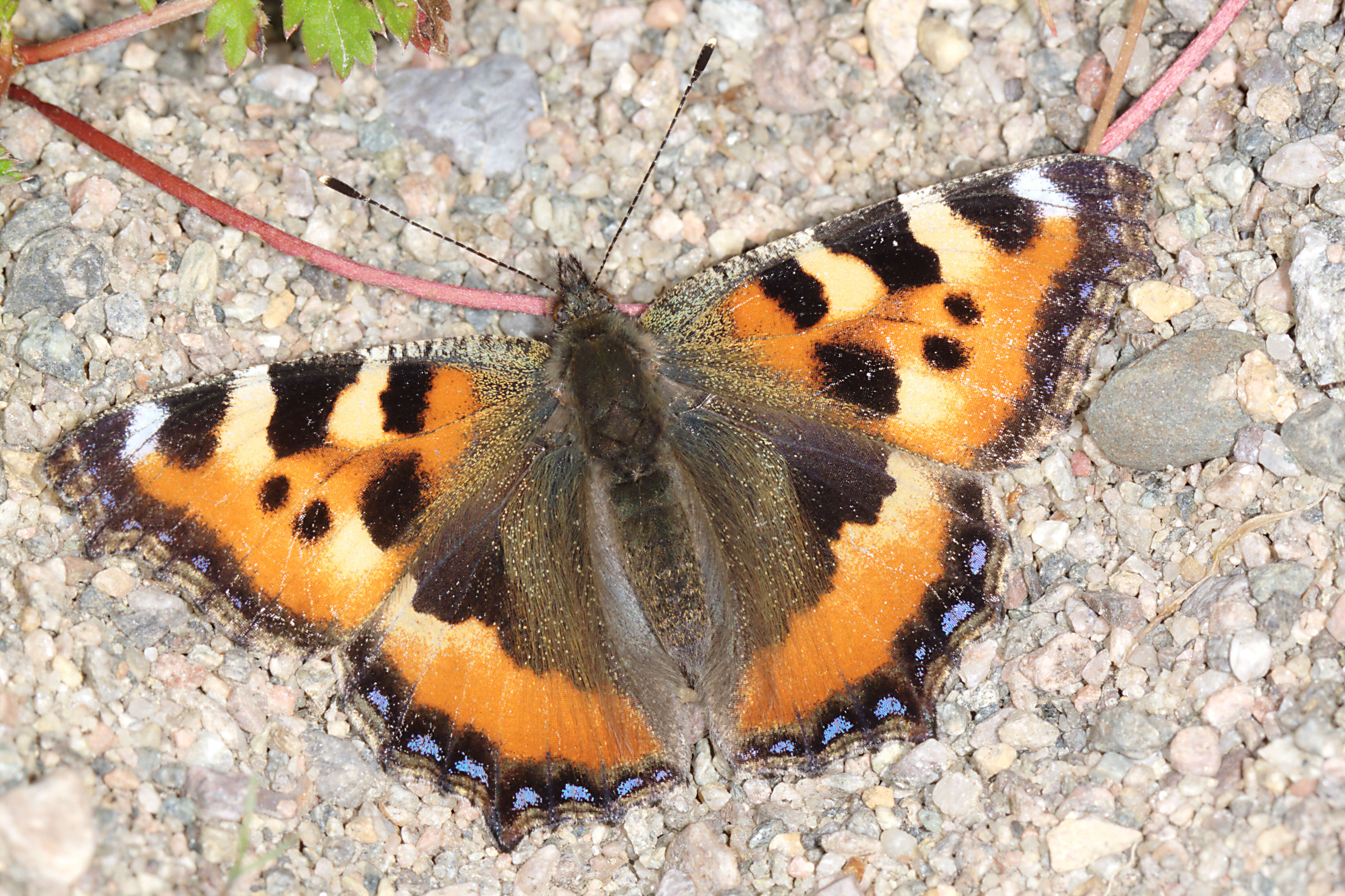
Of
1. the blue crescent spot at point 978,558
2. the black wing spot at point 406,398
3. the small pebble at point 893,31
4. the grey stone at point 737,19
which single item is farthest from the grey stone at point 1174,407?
the black wing spot at point 406,398

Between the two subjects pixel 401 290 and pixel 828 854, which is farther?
pixel 401 290

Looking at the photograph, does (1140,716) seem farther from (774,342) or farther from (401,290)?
(401,290)

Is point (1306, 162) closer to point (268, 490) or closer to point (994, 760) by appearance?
point (994, 760)

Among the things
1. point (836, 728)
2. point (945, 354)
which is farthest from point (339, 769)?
point (945, 354)

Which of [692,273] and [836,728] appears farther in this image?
[692,273]

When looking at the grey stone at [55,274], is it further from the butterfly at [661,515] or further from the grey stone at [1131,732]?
the grey stone at [1131,732]

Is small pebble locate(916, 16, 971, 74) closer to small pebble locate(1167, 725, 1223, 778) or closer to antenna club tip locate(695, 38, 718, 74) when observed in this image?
antenna club tip locate(695, 38, 718, 74)

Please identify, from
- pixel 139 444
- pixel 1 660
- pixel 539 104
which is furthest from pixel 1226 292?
pixel 1 660
